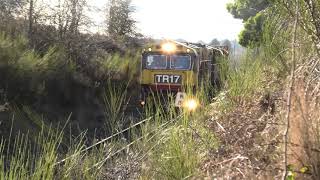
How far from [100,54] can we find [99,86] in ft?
11.2

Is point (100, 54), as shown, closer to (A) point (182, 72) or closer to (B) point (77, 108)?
(B) point (77, 108)

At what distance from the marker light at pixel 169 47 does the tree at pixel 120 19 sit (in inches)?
516

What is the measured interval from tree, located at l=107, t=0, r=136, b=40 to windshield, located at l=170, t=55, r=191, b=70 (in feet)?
43.6

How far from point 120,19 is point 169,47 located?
585 inches

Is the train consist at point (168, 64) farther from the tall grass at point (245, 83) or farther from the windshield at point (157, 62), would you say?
the tall grass at point (245, 83)

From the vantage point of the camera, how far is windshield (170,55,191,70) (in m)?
13.4

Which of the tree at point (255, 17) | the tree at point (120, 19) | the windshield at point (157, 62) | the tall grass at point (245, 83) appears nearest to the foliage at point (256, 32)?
the tree at point (255, 17)

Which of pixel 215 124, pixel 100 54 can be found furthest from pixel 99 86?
pixel 215 124

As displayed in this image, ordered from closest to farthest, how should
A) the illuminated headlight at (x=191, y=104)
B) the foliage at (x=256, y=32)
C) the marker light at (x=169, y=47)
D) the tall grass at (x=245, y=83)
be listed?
the illuminated headlight at (x=191, y=104), the tall grass at (x=245, y=83), the foliage at (x=256, y=32), the marker light at (x=169, y=47)

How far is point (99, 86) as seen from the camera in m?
16.5

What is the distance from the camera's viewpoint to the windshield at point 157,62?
13.9 m

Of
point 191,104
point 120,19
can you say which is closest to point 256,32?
point 191,104

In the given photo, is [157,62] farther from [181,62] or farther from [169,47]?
[181,62]

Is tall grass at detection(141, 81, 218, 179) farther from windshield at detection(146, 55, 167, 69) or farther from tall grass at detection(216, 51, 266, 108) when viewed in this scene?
windshield at detection(146, 55, 167, 69)
